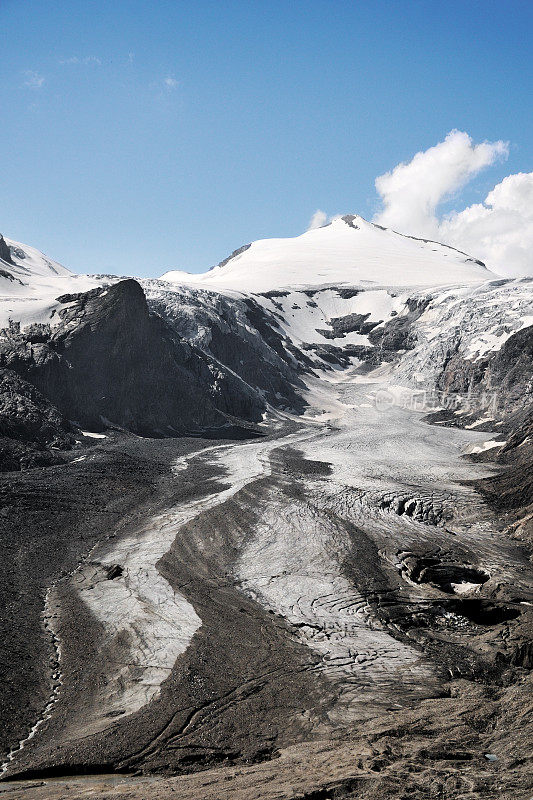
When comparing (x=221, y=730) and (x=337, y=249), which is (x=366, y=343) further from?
(x=221, y=730)

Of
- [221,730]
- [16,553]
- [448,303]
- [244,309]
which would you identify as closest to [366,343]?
[448,303]

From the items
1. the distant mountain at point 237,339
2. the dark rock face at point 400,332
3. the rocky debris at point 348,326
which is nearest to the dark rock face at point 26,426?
the distant mountain at point 237,339

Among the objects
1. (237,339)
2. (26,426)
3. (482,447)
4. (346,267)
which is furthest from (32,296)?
(346,267)

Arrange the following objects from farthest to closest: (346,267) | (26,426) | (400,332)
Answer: (346,267) → (400,332) → (26,426)

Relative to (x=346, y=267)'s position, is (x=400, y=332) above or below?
below

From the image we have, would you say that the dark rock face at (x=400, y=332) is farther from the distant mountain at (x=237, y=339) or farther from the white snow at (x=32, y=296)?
the white snow at (x=32, y=296)

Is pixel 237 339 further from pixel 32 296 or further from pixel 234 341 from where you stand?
pixel 32 296

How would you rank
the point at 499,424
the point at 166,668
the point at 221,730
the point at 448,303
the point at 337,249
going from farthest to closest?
1. the point at 337,249
2. the point at 448,303
3. the point at 499,424
4. the point at 166,668
5. the point at 221,730
